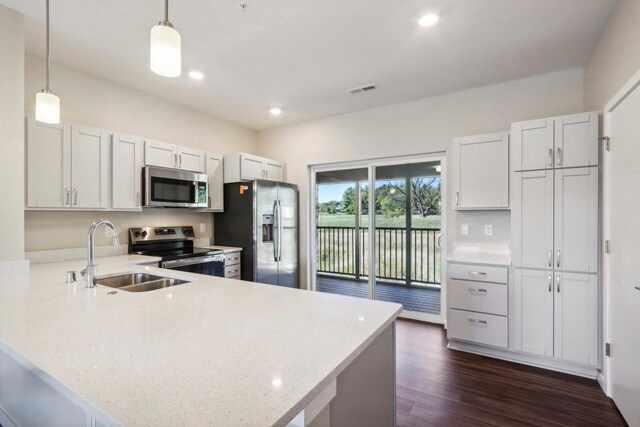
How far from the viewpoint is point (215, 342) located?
3.30ft

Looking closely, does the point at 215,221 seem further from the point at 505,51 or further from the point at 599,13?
the point at 599,13

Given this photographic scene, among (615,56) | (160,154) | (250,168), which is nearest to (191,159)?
A: (160,154)

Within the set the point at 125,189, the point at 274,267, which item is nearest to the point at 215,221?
the point at 274,267

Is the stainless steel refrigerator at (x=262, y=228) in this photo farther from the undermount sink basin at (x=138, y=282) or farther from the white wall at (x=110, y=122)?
the undermount sink basin at (x=138, y=282)

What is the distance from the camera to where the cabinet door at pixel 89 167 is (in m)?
2.79

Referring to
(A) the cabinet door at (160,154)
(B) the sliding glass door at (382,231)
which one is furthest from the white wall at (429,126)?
(A) the cabinet door at (160,154)

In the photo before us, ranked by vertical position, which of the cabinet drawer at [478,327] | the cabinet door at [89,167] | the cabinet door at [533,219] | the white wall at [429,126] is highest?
the white wall at [429,126]

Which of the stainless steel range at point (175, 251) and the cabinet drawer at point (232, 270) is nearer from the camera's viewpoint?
the stainless steel range at point (175, 251)

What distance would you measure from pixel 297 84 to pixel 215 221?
229 cm

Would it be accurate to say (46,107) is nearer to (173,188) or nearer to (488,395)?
(173,188)

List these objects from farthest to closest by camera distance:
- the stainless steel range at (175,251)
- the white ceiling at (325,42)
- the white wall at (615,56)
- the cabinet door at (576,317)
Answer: the stainless steel range at (175,251)
the cabinet door at (576,317)
the white ceiling at (325,42)
the white wall at (615,56)

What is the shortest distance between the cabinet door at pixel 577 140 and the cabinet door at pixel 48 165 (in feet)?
14.4

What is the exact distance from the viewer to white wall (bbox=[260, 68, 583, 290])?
3162 millimetres

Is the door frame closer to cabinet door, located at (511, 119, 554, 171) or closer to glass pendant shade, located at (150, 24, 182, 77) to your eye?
cabinet door, located at (511, 119, 554, 171)
